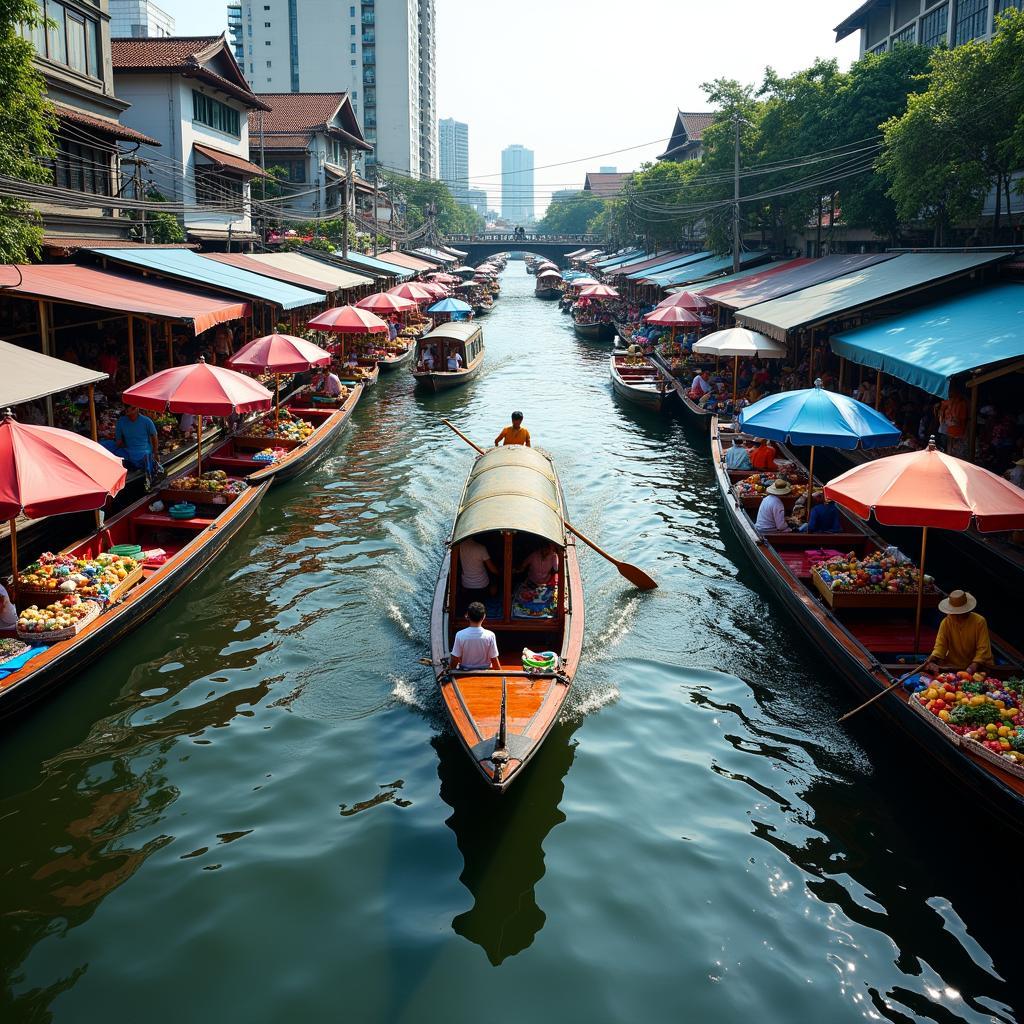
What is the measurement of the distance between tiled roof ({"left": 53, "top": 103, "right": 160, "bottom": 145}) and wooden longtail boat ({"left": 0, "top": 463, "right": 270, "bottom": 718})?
434 inches

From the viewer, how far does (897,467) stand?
9.96 meters

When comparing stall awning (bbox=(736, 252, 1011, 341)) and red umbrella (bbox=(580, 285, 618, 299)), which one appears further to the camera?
red umbrella (bbox=(580, 285, 618, 299))

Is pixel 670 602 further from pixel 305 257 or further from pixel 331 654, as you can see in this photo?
pixel 305 257

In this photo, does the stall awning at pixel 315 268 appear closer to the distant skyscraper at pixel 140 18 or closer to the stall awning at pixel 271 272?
the stall awning at pixel 271 272

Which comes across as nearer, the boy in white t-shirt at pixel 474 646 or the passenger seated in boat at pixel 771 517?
the boy in white t-shirt at pixel 474 646

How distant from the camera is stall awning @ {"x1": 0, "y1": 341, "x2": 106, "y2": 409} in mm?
11875

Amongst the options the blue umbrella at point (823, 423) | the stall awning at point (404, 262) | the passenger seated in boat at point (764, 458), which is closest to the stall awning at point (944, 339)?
the blue umbrella at point (823, 423)

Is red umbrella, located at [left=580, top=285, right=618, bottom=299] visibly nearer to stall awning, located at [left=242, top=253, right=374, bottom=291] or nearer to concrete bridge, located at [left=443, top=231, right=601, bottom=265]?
stall awning, located at [left=242, top=253, right=374, bottom=291]

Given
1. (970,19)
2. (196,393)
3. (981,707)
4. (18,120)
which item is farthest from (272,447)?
(970,19)

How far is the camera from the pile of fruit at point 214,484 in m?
15.6

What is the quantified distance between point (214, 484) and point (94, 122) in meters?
13.2

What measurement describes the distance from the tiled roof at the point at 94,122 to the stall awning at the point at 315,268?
5.91 m

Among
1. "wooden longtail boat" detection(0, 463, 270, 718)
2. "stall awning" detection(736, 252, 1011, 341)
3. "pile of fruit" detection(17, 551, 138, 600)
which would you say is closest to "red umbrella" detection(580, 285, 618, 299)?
"stall awning" detection(736, 252, 1011, 341)

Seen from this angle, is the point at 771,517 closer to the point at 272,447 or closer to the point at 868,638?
the point at 868,638
